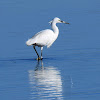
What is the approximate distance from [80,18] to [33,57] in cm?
888

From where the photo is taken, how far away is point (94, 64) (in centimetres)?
1498

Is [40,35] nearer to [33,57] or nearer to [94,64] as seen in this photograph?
[33,57]

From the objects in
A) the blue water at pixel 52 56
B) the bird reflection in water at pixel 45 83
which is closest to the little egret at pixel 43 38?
the blue water at pixel 52 56

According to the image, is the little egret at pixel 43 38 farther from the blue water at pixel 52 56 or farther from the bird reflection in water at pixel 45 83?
the bird reflection in water at pixel 45 83

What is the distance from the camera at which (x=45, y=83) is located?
1239 centimetres

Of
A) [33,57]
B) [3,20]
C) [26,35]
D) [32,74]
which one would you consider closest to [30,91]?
[32,74]

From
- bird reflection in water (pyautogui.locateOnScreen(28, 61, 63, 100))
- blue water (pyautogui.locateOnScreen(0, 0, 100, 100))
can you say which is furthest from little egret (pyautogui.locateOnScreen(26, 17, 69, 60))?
bird reflection in water (pyautogui.locateOnScreen(28, 61, 63, 100))

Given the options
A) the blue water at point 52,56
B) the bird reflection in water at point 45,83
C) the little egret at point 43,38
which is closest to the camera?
the bird reflection in water at point 45,83

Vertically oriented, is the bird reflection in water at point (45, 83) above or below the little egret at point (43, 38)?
below

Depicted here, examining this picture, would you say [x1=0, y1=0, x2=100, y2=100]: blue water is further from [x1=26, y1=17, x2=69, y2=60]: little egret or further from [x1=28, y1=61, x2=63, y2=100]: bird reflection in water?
[x1=26, y1=17, x2=69, y2=60]: little egret

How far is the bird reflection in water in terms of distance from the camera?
10992 mm

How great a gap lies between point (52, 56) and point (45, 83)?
4686mm

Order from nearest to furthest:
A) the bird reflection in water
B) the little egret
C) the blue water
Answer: the bird reflection in water, the blue water, the little egret

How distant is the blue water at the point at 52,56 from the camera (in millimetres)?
11516
